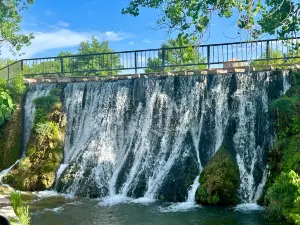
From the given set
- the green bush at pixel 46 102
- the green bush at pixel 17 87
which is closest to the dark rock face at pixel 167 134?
the green bush at pixel 46 102

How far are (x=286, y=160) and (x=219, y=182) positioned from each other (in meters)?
2.06

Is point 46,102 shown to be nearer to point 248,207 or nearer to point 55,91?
point 55,91

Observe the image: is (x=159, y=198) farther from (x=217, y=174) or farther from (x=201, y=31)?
(x=201, y=31)

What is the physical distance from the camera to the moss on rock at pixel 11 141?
18656 mm

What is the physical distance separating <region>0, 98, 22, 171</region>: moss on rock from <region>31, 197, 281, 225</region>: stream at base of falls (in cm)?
613

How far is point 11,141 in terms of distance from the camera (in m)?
19.0

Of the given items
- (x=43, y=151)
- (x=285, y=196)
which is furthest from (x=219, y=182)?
(x=43, y=151)

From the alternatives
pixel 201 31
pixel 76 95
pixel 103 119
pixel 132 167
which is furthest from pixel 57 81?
pixel 201 31

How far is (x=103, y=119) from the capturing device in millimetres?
17984

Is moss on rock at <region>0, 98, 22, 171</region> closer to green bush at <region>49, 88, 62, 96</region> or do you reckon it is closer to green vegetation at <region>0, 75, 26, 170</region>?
green vegetation at <region>0, 75, 26, 170</region>

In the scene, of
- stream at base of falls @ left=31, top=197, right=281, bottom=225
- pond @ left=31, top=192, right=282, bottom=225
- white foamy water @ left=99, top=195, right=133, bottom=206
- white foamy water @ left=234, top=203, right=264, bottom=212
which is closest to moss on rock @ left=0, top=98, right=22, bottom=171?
pond @ left=31, top=192, right=282, bottom=225

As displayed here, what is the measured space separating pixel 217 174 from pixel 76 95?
8986mm

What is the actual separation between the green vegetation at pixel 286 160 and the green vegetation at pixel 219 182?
102 cm

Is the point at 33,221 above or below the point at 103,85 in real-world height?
below
